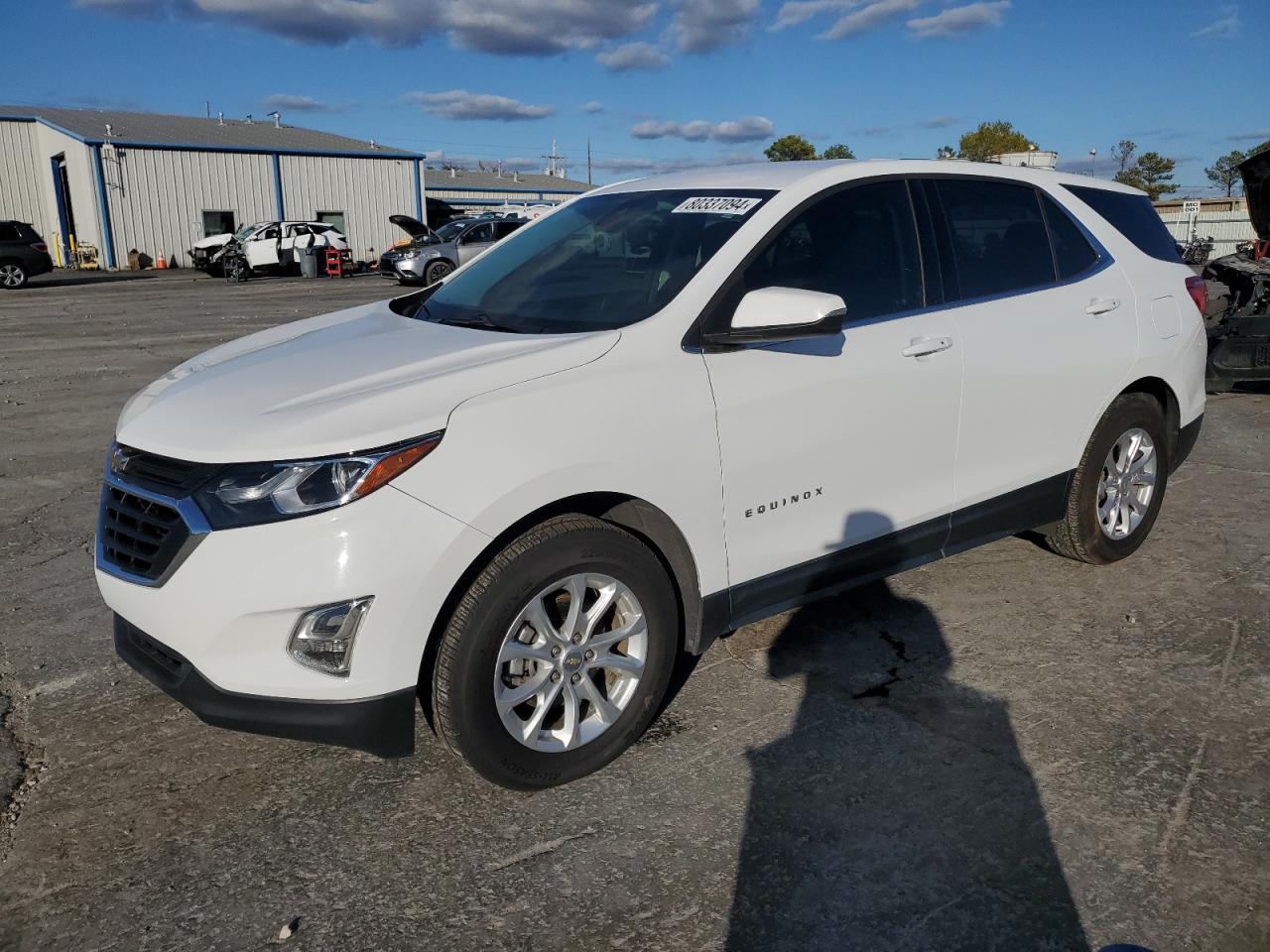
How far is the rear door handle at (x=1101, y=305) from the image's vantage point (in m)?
4.38

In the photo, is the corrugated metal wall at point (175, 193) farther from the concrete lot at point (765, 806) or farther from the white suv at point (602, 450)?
the white suv at point (602, 450)

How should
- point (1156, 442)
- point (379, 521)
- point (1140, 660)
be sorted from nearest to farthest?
point (379, 521) < point (1140, 660) < point (1156, 442)

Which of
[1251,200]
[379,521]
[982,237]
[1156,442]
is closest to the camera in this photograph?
[379,521]

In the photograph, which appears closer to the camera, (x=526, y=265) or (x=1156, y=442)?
(x=526, y=265)

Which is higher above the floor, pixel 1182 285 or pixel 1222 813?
pixel 1182 285

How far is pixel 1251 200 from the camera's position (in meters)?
9.19

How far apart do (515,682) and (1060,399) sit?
266cm

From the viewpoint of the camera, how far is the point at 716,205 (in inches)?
143

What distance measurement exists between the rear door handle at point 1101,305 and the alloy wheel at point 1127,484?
59cm

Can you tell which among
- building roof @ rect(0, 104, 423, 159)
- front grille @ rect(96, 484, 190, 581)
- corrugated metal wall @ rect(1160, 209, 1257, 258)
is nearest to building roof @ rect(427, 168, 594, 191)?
building roof @ rect(0, 104, 423, 159)

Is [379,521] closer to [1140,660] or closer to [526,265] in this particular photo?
[526,265]

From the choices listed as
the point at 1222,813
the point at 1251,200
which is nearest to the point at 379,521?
the point at 1222,813

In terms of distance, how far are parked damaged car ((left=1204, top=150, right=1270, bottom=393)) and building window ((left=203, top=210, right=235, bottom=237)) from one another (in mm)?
35673

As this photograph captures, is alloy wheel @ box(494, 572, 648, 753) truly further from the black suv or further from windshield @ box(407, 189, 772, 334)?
the black suv
